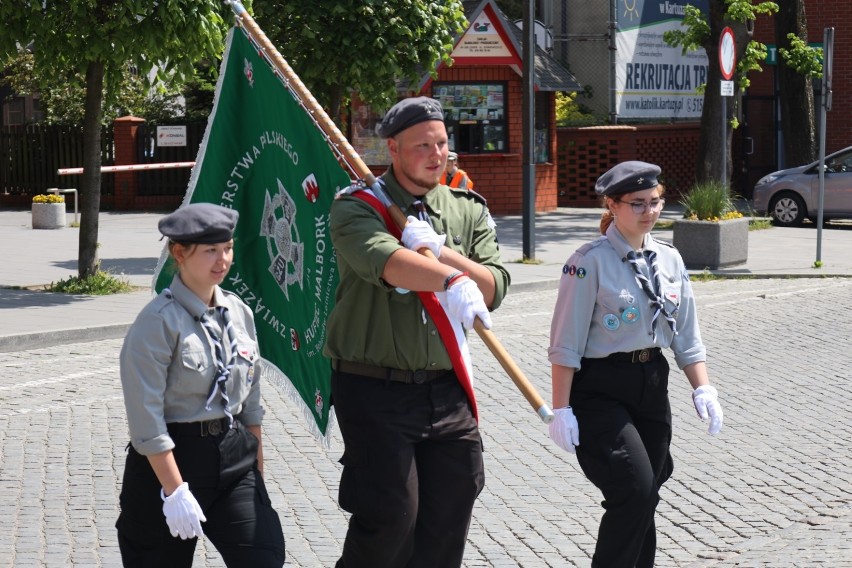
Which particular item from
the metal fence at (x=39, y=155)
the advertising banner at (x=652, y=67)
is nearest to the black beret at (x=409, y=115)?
the metal fence at (x=39, y=155)

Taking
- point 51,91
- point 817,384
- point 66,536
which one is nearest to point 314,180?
point 66,536

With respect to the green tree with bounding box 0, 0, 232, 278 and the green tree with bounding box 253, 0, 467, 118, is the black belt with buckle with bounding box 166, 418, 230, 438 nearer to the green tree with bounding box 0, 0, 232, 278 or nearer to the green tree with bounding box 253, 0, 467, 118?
the green tree with bounding box 0, 0, 232, 278

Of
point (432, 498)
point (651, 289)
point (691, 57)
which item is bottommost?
point (432, 498)

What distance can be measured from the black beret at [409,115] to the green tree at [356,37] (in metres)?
14.0

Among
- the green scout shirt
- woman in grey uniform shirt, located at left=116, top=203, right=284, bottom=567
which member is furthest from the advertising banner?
woman in grey uniform shirt, located at left=116, top=203, right=284, bottom=567

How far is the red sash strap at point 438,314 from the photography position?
430 centimetres

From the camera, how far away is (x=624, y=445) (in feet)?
15.7

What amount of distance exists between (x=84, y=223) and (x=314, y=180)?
1108 cm

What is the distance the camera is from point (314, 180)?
4992 mm

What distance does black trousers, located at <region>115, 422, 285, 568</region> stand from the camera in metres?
4.13

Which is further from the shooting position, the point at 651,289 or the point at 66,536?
the point at 66,536

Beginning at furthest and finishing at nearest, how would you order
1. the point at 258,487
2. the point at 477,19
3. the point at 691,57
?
the point at 691,57, the point at 477,19, the point at 258,487

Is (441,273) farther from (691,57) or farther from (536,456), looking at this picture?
(691,57)

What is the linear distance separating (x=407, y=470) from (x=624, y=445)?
890 mm
